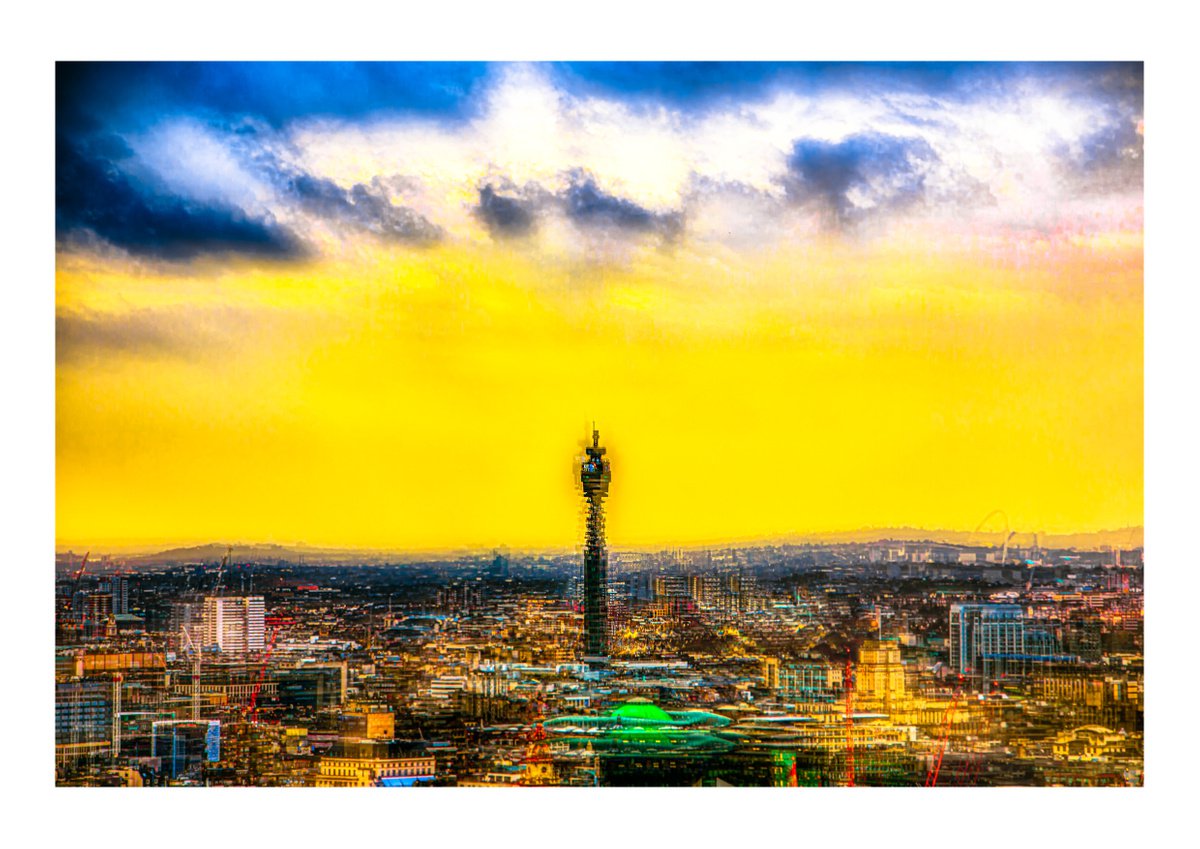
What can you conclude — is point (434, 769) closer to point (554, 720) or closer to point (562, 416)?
point (554, 720)

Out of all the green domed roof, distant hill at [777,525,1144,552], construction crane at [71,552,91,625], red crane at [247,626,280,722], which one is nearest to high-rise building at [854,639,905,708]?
distant hill at [777,525,1144,552]

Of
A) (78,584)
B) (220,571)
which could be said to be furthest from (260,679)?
(78,584)

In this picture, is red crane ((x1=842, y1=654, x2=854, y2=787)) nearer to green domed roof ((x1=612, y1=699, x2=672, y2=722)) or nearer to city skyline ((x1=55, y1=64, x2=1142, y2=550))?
city skyline ((x1=55, y1=64, x2=1142, y2=550))

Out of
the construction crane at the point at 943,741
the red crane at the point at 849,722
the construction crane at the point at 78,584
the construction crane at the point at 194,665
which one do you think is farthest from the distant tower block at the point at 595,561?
the construction crane at the point at 78,584

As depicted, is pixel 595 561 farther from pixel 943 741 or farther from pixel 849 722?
pixel 943 741

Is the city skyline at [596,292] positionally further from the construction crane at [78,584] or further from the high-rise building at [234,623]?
the high-rise building at [234,623]

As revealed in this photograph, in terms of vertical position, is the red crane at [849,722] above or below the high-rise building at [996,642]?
below
